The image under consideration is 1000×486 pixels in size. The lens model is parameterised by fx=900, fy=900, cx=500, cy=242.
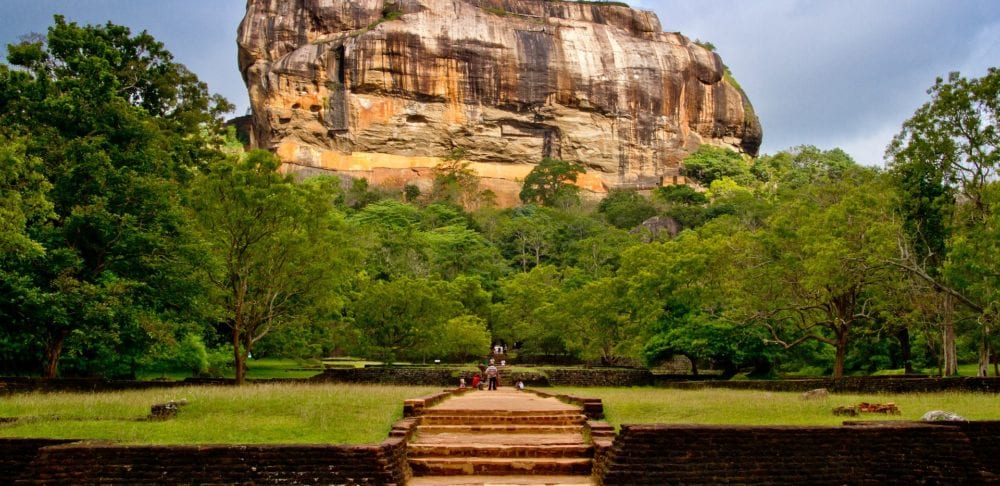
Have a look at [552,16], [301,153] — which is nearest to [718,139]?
[552,16]

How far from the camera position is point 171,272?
69.7ft

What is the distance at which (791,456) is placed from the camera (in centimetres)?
946

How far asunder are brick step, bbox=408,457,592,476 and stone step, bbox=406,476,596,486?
12cm

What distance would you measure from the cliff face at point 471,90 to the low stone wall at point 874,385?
60646 mm

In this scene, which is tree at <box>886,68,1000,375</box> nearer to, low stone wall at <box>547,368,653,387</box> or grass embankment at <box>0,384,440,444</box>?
low stone wall at <box>547,368,653,387</box>

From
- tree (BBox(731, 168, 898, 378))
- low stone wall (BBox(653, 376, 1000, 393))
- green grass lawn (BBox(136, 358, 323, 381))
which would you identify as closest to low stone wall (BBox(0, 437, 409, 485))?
low stone wall (BBox(653, 376, 1000, 393))

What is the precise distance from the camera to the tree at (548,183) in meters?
77.4

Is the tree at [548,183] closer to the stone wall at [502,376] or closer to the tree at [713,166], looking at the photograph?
the tree at [713,166]

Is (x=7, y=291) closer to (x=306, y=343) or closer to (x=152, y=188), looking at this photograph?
(x=152, y=188)

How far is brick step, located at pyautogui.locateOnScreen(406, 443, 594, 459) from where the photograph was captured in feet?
35.3

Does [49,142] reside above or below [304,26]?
below

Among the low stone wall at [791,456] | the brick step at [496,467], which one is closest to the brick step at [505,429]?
the brick step at [496,467]

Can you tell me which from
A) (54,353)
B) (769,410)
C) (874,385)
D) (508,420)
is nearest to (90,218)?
(54,353)

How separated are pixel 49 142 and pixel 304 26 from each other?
2518 inches
